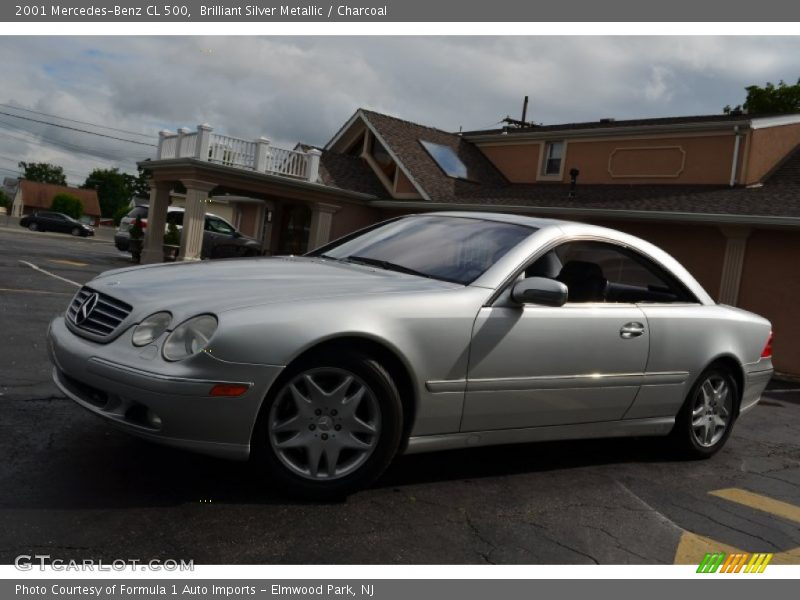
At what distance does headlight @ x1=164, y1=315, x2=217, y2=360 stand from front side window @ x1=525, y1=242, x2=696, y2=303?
1924mm

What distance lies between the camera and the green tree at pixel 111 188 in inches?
4710

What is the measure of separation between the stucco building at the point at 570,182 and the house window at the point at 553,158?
0.10 feet

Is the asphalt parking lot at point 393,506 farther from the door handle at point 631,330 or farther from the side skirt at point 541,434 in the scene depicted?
the door handle at point 631,330

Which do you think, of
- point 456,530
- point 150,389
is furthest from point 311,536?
point 150,389

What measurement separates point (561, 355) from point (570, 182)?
61.3ft

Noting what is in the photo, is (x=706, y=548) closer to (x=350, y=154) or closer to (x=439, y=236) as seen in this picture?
(x=439, y=236)

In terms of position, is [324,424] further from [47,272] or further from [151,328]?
[47,272]

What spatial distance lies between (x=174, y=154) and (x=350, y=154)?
6.16 m

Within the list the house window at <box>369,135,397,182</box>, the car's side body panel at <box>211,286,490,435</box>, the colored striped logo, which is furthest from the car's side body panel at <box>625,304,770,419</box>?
the house window at <box>369,135,397,182</box>

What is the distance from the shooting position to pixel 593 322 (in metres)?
4.61

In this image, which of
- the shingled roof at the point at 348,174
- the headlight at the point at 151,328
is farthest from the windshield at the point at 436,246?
the shingled roof at the point at 348,174

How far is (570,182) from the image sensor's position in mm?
22359
